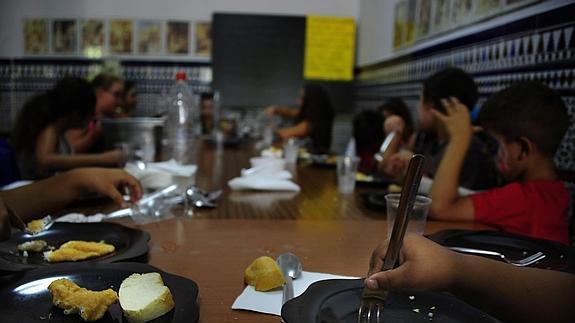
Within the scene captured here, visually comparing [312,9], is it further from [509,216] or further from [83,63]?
[509,216]

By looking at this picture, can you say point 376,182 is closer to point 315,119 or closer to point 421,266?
point 421,266

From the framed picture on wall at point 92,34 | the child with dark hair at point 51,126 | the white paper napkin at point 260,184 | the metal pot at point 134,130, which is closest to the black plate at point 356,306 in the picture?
the white paper napkin at point 260,184

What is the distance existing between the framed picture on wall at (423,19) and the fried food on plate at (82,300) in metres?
3.00

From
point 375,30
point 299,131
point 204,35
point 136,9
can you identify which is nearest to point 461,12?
point 375,30

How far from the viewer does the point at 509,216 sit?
1458 millimetres

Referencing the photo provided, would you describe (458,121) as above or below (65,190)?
above

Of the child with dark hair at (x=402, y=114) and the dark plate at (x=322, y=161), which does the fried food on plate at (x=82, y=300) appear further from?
the child with dark hair at (x=402, y=114)

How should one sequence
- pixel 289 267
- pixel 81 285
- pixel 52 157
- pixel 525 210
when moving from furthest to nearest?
pixel 52 157 < pixel 525 210 < pixel 289 267 < pixel 81 285

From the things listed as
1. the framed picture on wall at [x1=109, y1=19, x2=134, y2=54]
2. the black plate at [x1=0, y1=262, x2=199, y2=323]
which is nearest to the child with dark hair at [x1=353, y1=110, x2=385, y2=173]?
the black plate at [x1=0, y1=262, x2=199, y2=323]

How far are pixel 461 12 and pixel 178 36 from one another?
3.25 metres

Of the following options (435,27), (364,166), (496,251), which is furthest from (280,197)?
(435,27)

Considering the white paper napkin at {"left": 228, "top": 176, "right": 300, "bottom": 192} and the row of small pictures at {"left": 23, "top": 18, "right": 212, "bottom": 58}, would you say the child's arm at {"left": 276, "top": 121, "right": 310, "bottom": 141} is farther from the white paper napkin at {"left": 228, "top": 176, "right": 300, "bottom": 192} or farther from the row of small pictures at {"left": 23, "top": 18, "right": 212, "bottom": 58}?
the white paper napkin at {"left": 228, "top": 176, "right": 300, "bottom": 192}

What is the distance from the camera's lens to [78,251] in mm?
921

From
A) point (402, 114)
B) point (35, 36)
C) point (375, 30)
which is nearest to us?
point (402, 114)
